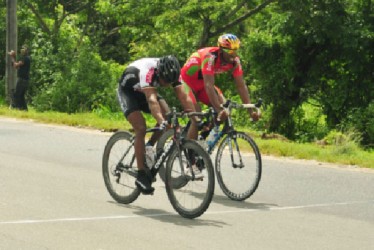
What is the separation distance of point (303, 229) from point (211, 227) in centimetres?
86

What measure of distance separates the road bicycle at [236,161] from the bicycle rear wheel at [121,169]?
0.44 m

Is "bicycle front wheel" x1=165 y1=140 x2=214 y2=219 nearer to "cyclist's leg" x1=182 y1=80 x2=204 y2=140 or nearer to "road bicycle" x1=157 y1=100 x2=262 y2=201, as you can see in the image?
"road bicycle" x1=157 y1=100 x2=262 y2=201

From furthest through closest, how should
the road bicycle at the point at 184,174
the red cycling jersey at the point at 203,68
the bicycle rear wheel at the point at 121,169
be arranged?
the red cycling jersey at the point at 203,68 → the bicycle rear wheel at the point at 121,169 → the road bicycle at the point at 184,174

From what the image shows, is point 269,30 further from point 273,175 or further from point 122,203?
point 122,203

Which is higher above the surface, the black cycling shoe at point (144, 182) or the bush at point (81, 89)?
the bush at point (81, 89)

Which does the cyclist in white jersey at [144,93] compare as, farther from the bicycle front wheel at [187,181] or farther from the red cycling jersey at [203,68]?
the red cycling jersey at [203,68]

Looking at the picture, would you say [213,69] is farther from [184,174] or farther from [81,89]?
[81,89]

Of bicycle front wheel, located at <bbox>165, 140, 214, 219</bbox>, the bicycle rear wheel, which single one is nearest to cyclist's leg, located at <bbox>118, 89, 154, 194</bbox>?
the bicycle rear wheel

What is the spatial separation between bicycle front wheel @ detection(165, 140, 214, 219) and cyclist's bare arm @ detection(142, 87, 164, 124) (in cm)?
35

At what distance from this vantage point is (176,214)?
9859mm

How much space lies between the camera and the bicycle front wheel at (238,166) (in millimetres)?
10984

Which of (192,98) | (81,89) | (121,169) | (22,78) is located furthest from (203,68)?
(81,89)

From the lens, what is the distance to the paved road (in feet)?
27.8

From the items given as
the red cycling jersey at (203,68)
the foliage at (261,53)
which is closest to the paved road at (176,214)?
the red cycling jersey at (203,68)
